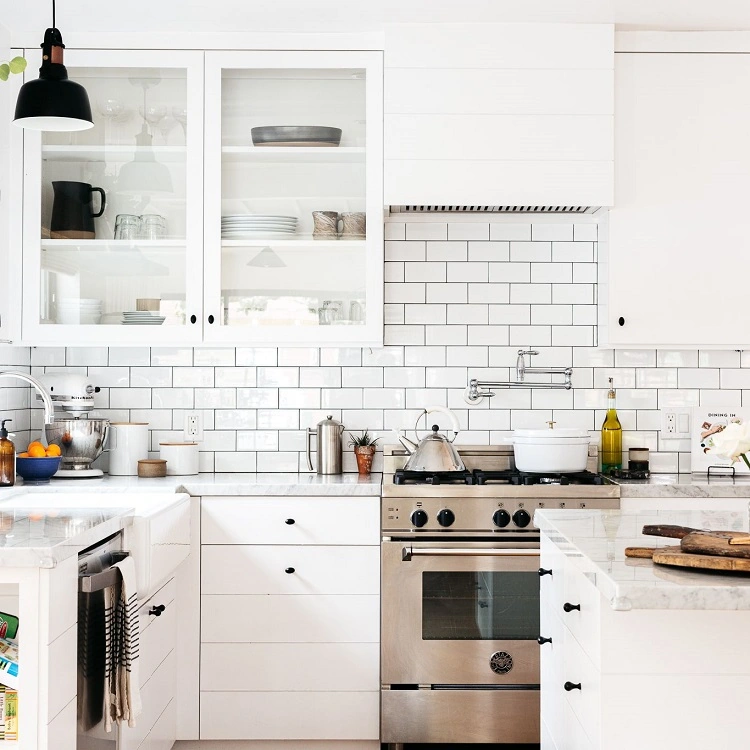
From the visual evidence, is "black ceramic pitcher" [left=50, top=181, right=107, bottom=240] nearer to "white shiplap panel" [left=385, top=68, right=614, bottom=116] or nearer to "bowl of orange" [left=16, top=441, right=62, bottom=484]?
"bowl of orange" [left=16, top=441, right=62, bottom=484]

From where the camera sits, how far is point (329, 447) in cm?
348

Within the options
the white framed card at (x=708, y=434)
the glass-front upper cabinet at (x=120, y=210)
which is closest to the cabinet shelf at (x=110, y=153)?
the glass-front upper cabinet at (x=120, y=210)

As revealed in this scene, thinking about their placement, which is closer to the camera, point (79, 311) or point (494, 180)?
point (494, 180)

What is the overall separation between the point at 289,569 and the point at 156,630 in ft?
1.73

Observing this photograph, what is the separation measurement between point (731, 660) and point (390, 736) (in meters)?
1.75

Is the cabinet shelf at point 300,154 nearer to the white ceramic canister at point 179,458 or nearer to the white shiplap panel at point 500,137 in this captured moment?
the white shiplap panel at point 500,137

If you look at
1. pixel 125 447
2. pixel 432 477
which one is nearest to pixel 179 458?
pixel 125 447

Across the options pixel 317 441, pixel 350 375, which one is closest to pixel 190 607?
pixel 317 441

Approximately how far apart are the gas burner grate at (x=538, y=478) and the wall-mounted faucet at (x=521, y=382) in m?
0.48

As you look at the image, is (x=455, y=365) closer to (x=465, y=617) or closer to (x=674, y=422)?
(x=674, y=422)

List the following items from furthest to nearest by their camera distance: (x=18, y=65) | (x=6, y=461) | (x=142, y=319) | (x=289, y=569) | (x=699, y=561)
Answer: (x=142, y=319) → (x=289, y=569) → (x=6, y=461) → (x=18, y=65) → (x=699, y=561)

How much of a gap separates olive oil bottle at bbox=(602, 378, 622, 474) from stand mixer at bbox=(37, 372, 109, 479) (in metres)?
2.01

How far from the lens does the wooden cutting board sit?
59.7 inches

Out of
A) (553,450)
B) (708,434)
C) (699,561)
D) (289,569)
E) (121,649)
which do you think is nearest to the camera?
(699,561)
